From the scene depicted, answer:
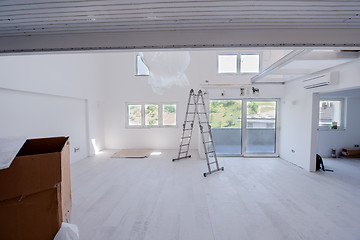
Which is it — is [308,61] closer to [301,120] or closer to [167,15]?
[301,120]

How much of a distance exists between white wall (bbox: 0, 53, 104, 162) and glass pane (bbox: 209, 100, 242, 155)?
160 inches

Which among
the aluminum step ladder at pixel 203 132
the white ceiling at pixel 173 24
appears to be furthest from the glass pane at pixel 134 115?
the white ceiling at pixel 173 24

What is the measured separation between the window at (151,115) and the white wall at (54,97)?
116cm

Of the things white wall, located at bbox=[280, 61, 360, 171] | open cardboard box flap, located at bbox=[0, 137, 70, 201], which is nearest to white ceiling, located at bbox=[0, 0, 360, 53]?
open cardboard box flap, located at bbox=[0, 137, 70, 201]

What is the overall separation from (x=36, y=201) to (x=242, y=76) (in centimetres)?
631

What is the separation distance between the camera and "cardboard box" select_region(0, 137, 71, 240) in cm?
118

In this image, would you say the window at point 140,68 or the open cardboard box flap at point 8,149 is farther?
the window at point 140,68

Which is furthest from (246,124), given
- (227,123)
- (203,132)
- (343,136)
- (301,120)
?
(343,136)

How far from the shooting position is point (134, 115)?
703 cm

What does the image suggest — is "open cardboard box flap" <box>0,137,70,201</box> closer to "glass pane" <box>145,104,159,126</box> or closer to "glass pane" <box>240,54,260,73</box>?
"glass pane" <box>145,104,159,126</box>

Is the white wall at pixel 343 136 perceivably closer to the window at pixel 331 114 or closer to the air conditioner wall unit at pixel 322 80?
the window at pixel 331 114

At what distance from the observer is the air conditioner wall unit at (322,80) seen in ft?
12.0

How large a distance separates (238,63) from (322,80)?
9.41 ft

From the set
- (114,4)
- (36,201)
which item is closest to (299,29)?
(114,4)
